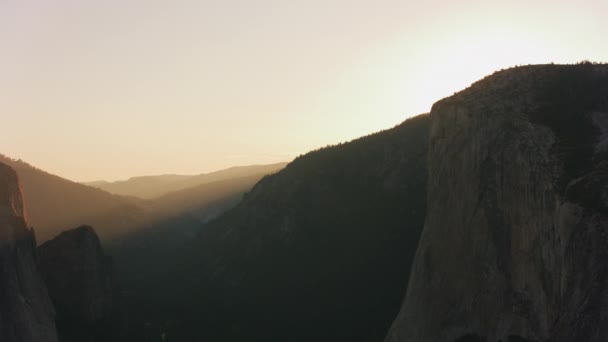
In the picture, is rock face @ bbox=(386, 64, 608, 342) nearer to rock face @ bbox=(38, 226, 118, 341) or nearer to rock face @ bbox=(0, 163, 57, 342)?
rock face @ bbox=(0, 163, 57, 342)

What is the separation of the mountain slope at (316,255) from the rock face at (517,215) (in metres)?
32.5

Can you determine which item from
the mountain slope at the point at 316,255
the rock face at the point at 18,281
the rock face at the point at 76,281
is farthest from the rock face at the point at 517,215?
the rock face at the point at 76,281

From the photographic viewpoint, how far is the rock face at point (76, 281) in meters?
→ 67.5

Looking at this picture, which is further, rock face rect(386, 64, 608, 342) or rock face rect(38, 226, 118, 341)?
rock face rect(38, 226, 118, 341)

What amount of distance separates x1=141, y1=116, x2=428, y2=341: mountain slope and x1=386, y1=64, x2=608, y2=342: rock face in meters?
32.5

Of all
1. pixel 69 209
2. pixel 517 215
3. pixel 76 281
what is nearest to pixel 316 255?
pixel 76 281

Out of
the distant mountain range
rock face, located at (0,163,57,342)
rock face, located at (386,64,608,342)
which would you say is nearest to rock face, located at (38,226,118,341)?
rock face, located at (0,163,57,342)

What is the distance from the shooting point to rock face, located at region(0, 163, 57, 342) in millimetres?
39469

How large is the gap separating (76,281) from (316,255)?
38.0m

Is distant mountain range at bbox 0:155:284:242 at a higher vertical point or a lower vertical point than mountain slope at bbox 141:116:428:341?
higher

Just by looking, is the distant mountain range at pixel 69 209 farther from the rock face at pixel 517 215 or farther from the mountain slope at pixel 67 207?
the rock face at pixel 517 215

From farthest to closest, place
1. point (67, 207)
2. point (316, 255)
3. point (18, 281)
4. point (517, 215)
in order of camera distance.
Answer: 1. point (67, 207)
2. point (316, 255)
3. point (18, 281)
4. point (517, 215)

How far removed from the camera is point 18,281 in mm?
42781

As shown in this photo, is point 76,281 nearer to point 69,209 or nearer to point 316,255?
point 316,255
